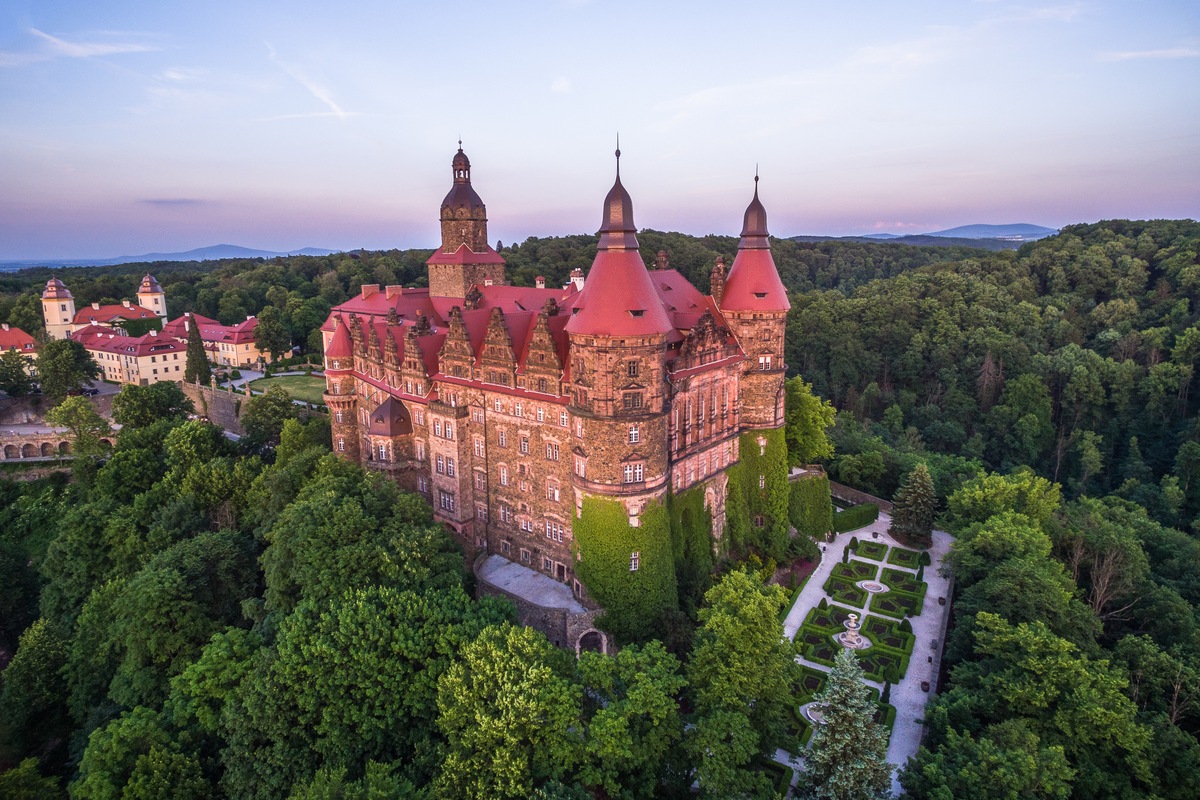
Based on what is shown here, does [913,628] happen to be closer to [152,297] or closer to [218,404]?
[218,404]

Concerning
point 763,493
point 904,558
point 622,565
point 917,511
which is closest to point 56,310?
point 622,565

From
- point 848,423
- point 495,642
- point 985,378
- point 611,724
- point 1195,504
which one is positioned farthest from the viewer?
point 985,378

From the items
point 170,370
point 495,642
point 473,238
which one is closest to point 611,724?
point 495,642

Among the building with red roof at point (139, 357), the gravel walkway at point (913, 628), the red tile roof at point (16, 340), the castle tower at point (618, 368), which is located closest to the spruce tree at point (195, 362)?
the building with red roof at point (139, 357)

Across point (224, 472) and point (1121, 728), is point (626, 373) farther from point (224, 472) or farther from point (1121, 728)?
point (224, 472)

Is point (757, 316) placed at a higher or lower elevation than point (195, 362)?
higher
